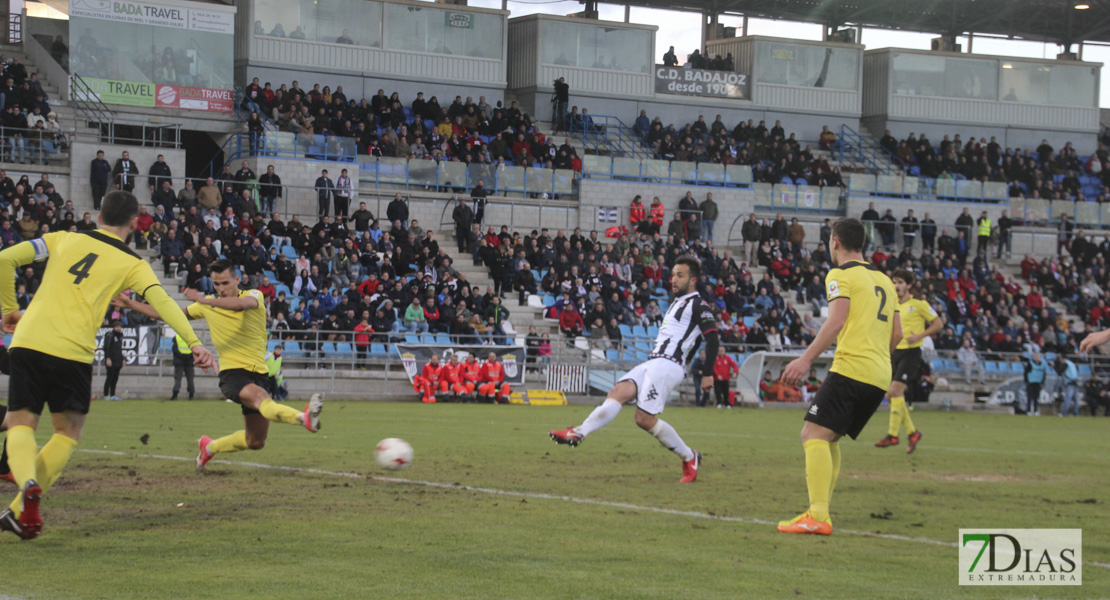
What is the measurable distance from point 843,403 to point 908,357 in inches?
311

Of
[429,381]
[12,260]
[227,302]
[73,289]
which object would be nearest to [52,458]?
[73,289]

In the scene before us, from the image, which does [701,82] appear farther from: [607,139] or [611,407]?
[611,407]

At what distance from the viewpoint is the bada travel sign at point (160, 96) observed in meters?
34.8

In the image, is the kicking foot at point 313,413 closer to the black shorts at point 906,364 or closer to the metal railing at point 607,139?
the black shorts at point 906,364

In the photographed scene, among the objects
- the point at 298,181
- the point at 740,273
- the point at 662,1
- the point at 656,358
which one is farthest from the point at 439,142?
the point at 656,358

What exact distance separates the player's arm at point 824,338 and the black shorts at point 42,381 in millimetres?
4588

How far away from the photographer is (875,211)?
1635 inches

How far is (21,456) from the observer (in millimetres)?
7125

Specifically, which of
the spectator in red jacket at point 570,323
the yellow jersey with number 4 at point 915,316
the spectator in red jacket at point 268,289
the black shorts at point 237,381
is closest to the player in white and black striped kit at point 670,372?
the black shorts at point 237,381

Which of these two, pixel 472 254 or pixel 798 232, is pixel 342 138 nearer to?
pixel 472 254

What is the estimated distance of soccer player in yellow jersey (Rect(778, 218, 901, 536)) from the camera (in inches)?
328

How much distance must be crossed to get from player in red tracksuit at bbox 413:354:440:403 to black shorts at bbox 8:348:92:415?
63.9 ft

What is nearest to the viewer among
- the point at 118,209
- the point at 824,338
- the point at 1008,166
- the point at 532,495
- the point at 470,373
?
the point at 118,209

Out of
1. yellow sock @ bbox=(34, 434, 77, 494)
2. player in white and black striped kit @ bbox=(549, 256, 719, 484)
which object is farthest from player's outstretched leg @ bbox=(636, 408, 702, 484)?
yellow sock @ bbox=(34, 434, 77, 494)
